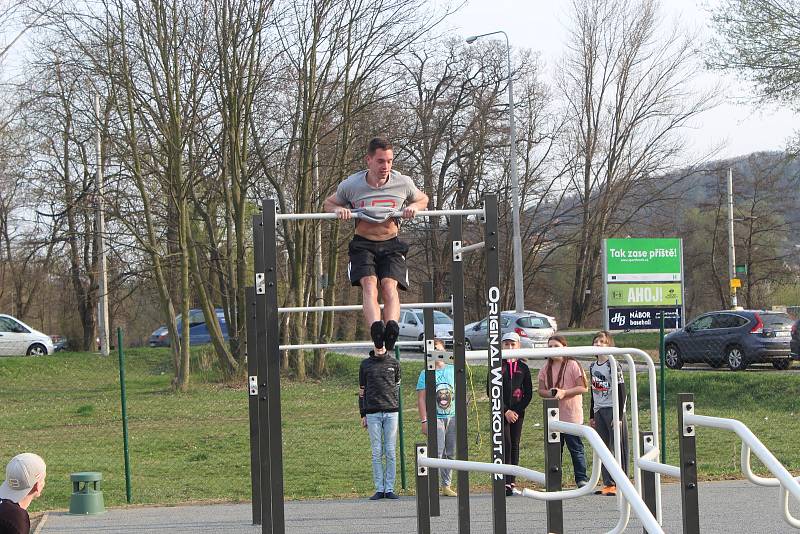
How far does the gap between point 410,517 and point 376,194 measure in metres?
3.62

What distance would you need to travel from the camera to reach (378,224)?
23.7ft

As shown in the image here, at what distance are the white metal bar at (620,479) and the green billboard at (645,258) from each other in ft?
42.7

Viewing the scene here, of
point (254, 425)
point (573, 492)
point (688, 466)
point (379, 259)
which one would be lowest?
point (254, 425)

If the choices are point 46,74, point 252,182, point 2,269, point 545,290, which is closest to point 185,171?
point 252,182

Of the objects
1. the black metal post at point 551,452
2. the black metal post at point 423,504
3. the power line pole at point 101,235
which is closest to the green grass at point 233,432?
the black metal post at point 423,504

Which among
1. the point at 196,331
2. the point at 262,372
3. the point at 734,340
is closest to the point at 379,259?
the point at 262,372

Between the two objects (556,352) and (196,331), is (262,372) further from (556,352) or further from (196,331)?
(196,331)

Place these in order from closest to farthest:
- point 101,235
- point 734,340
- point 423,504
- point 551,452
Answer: point 551,452 → point 423,504 → point 734,340 → point 101,235

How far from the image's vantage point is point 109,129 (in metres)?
21.8

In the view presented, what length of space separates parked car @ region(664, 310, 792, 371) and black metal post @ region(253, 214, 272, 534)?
1508 centimetres

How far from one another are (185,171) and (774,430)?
1321 cm

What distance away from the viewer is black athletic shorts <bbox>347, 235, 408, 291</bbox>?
23.5 ft

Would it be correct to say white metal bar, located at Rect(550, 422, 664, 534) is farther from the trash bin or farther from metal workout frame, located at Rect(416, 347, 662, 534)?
the trash bin

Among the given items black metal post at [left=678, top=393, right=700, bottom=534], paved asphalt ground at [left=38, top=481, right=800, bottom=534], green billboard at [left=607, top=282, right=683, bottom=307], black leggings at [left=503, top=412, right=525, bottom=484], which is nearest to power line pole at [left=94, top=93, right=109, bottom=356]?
green billboard at [left=607, top=282, right=683, bottom=307]
